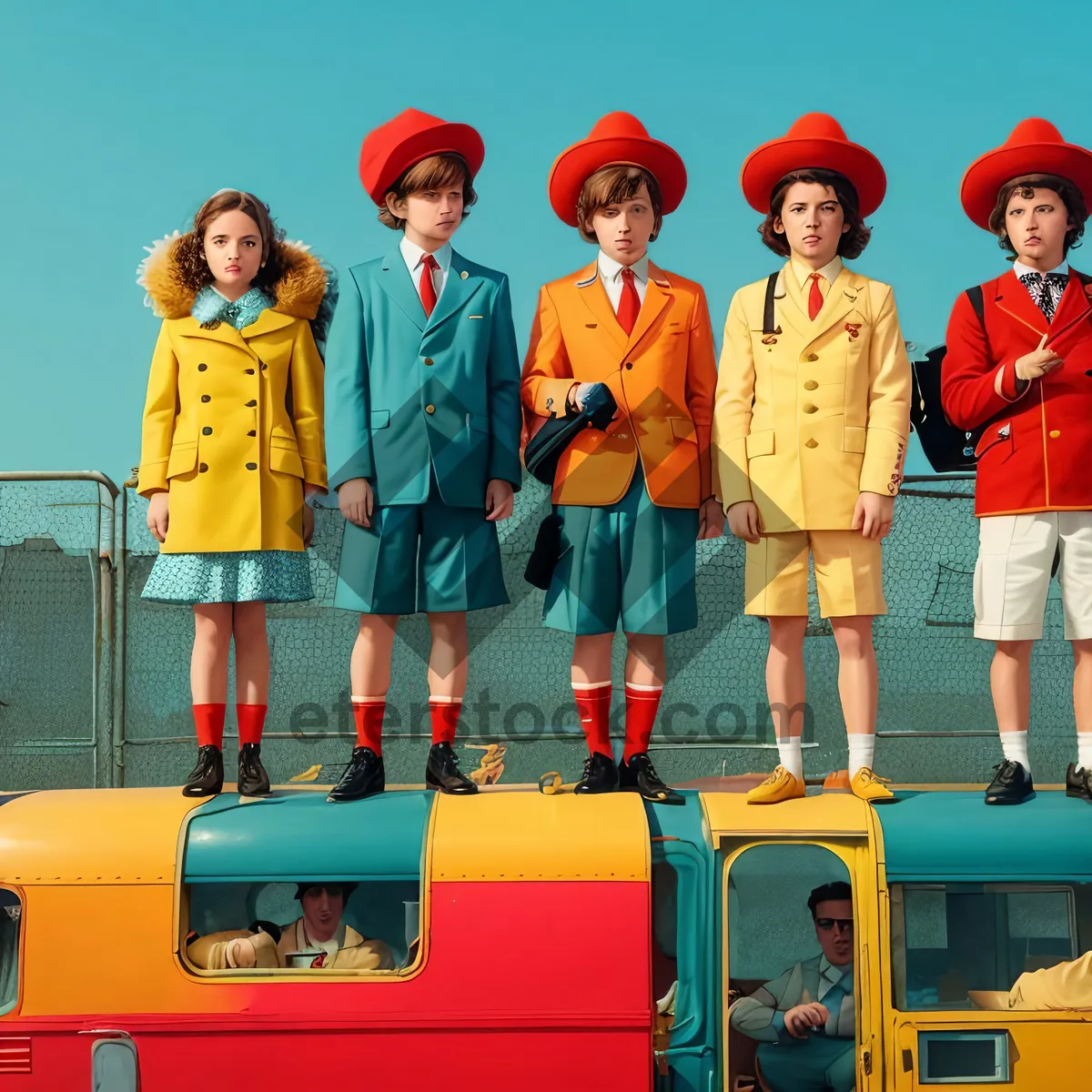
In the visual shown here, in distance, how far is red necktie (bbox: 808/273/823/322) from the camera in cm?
487

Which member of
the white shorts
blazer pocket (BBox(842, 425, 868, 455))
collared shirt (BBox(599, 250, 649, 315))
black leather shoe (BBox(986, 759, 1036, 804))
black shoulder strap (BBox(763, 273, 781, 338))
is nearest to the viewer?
black leather shoe (BBox(986, 759, 1036, 804))

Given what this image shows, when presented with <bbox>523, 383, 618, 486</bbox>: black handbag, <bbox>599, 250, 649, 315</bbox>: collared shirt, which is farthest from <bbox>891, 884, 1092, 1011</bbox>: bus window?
<bbox>599, 250, 649, 315</bbox>: collared shirt

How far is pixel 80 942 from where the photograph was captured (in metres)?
4.04

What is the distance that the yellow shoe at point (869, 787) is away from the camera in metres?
4.43

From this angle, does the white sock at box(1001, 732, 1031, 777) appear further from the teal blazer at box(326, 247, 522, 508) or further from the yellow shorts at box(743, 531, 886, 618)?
the teal blazer at box(326, 247, 522, 508)

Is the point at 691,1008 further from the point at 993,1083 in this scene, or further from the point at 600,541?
the point at 600,541

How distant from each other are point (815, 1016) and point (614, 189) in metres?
3.00

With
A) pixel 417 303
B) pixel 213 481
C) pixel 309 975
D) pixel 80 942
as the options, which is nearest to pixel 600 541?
pixel 417 303

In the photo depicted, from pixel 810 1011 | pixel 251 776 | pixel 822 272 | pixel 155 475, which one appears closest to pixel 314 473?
pixel 155 475

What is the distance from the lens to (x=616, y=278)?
4992 millimetres

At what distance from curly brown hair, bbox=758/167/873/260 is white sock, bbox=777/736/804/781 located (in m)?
1.88

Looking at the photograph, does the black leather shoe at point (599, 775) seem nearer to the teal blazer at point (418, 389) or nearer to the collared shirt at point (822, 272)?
the teal blazer at point (418, 389)

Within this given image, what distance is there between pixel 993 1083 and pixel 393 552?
264 cm

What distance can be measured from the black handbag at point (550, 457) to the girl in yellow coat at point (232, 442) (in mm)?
856
